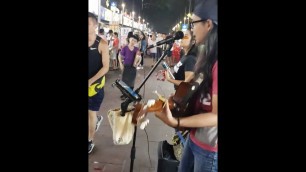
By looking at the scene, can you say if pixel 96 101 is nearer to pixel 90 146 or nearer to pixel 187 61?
pixel 90 146

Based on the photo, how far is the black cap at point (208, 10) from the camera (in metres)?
1.67

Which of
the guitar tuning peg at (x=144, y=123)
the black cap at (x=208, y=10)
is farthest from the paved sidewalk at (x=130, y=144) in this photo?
the black cap at (x=208, y=10)

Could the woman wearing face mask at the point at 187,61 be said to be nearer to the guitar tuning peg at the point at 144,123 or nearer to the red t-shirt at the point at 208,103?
the red t-shirt at the point at 208,103

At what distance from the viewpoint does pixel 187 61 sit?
6.11 feet

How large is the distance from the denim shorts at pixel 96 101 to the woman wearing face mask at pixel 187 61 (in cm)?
50

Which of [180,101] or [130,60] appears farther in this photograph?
[130,60]

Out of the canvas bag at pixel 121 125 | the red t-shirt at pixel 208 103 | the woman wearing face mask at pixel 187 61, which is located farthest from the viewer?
the canvas bag at pixel 121 125

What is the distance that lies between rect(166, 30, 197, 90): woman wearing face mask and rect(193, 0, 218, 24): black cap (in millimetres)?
141

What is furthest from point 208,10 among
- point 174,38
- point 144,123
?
point 144,123

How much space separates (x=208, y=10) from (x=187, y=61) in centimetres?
35
